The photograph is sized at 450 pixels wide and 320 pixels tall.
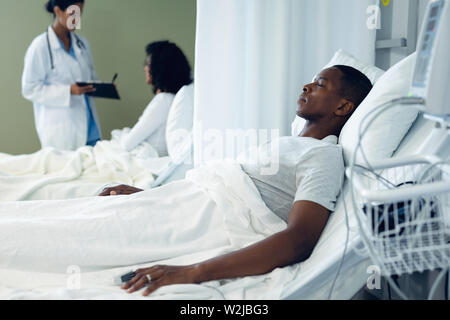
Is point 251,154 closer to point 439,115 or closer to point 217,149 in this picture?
point 217,149

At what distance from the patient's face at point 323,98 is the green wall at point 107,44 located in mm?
2760

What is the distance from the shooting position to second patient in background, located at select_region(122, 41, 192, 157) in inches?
99.0

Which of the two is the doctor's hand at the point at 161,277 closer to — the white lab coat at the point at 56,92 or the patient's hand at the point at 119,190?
the patient's hand at the point at 119,190

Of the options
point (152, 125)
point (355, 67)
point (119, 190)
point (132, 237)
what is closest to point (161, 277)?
point (132, 237)

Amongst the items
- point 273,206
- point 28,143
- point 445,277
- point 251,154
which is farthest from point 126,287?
point 28,143

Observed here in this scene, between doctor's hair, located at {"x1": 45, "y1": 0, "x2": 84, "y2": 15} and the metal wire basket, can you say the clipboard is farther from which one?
the metal wire basket

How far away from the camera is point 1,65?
3.78 m

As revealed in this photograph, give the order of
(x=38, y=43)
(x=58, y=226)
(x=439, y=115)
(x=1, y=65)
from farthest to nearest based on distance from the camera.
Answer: (x=1, y=65) < (x=38, y=43) < (x=58, y=226) < (x=439, y=115)

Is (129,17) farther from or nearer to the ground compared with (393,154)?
farther from the ground

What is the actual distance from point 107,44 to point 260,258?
3357 millimetres

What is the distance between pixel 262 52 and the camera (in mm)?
1865

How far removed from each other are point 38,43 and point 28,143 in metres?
1.28

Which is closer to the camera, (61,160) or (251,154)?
(251,154)

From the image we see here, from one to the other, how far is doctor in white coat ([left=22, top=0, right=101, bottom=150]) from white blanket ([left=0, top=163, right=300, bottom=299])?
5.95 ft
